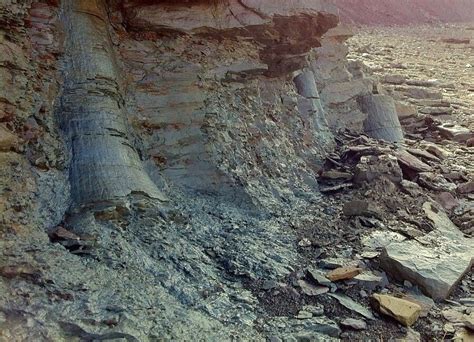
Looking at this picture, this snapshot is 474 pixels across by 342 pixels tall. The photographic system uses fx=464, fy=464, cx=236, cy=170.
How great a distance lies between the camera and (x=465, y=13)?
2609 centimetres

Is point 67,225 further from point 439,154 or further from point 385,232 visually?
point 439,154

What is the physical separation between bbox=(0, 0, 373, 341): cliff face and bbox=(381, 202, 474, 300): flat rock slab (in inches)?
27.0

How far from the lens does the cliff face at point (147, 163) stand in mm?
2178

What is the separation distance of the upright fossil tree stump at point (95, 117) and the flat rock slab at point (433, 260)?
159cm

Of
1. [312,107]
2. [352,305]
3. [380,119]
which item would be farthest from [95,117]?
[380,119]

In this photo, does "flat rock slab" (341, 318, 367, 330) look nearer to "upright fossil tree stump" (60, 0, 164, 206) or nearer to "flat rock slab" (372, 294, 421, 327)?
"flat rock slab" (372, 294, 421, 327)

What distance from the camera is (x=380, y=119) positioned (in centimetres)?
580

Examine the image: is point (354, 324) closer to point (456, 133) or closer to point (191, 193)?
point (191, 193)

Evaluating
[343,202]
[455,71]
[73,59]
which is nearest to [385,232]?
[343,202]

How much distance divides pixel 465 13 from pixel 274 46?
1037 inches

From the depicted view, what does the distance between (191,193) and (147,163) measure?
1.22 ft

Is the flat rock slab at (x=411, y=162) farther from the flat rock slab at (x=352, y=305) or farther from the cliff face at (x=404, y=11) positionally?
the cliff face at (x=404, y=11)

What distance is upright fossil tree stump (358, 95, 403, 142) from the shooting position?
18.7ft

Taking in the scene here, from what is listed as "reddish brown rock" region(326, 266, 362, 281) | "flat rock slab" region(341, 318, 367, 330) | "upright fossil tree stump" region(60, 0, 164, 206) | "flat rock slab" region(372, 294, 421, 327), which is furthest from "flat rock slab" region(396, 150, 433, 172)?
"upright fossil tree stump" region(60, 0, 164, 206)
